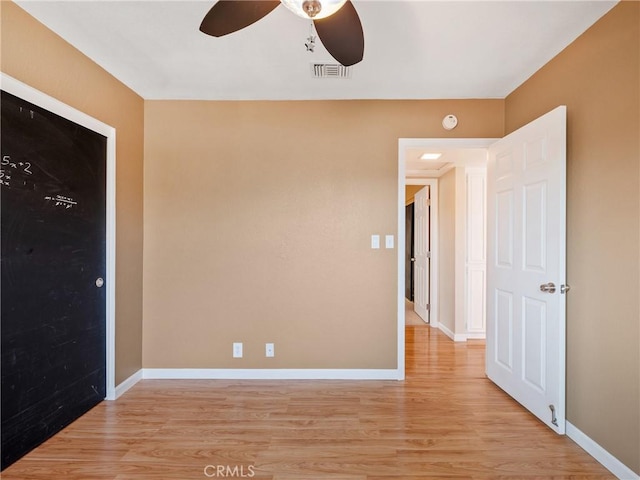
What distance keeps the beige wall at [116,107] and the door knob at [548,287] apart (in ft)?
9.97

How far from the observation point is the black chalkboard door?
176cm

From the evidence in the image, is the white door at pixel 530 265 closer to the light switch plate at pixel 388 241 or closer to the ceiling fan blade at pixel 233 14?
the light switch plate at pixel 388 241

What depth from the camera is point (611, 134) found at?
179cm

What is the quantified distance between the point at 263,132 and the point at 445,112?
1602 millimetres

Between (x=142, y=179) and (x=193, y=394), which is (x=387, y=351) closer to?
(x=193, y=394)

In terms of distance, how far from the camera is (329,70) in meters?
2.42

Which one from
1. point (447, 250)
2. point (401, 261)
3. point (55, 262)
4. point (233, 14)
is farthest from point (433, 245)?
point (55, 262)

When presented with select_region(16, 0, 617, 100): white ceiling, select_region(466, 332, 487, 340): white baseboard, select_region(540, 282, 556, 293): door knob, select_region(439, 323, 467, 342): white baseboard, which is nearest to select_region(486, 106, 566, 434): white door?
select_region(540, 282, 556, 293): door knob

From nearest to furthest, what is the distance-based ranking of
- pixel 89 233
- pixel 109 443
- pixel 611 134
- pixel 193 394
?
pixel 611 134 < pixel 109 443 < pixel 89 233 < pixel 193 394

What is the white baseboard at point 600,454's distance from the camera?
1.68 meters

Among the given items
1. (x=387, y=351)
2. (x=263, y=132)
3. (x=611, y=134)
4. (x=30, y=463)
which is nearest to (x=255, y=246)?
(x=263, y=132)

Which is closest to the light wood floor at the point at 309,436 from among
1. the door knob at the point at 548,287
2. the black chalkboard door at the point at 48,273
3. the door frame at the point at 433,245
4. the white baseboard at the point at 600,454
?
the white baseboard at the point at 600,454

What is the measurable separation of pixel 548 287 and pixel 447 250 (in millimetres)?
2428

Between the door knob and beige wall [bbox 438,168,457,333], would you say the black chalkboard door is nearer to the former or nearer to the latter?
the door knob
